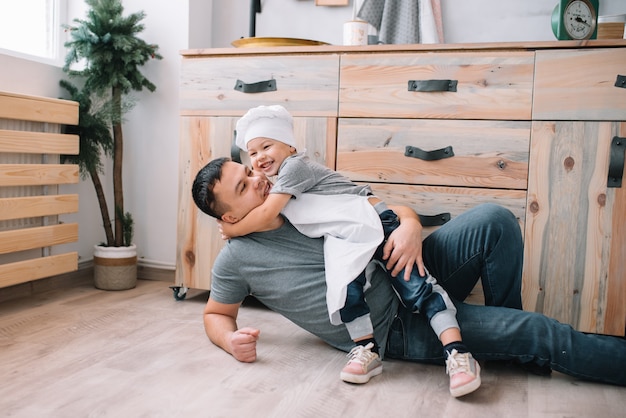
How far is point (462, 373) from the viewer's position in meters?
1.42

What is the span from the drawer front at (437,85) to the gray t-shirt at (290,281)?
0.60 metres

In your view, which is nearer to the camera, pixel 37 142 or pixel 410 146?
pixel 410 146

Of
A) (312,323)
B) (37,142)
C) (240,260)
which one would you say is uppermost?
(37,142)

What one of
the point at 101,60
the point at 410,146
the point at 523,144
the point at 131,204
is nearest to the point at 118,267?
the point at 131,204

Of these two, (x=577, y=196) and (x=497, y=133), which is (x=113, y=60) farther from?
(x=577, y=196)

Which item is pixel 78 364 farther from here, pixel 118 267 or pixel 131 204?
pixel 131 204

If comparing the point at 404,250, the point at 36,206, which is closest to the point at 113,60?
the point at 36,206

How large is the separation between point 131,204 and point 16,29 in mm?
847

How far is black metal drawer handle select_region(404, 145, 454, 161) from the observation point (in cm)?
200

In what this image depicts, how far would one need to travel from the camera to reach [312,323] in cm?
168

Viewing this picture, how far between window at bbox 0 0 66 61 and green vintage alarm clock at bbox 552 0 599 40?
6.45ft

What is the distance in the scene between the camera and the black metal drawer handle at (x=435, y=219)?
2.01 m

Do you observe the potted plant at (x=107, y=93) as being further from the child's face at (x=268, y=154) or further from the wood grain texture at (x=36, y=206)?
the child's face at (x=268, y=154)

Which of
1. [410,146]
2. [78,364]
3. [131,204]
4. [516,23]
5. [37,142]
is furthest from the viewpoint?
[131,204]
